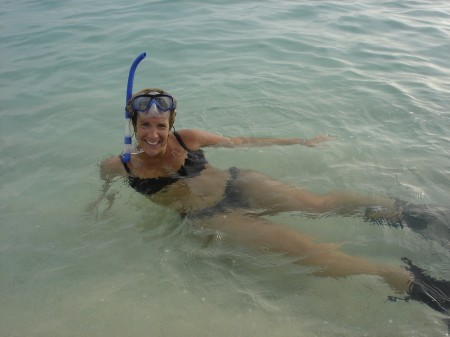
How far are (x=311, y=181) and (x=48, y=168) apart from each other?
3.34 metres

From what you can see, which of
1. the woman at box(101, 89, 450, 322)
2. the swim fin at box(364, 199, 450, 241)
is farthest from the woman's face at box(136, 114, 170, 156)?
the swim fin at box(364, 199, 450, 241)

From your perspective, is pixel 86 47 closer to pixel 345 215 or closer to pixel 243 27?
pixel 243 27

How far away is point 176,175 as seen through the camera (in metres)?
3.85

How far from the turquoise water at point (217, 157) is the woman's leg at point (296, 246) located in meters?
0.11

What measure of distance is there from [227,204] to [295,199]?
26.5 inches

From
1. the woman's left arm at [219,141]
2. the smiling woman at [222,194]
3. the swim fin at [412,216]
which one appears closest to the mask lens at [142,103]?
the smiling woman at [222,194]

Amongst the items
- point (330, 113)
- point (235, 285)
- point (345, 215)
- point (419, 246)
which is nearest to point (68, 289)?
point (235, 285)

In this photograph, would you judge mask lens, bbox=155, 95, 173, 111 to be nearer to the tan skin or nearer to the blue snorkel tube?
the tan skin

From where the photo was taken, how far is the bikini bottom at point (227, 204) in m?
3.75

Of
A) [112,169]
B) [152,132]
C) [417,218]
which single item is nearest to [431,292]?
[417,218]

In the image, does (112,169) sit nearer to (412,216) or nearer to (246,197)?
(246,197)

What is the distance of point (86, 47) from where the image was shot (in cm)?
931

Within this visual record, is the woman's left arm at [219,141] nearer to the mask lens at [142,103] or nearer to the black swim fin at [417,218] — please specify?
the mask lens at [142,103]

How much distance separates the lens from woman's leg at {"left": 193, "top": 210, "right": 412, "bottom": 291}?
312cm
